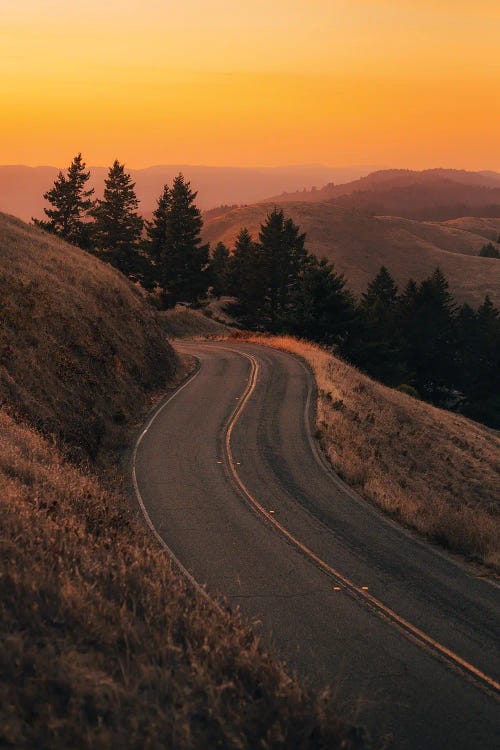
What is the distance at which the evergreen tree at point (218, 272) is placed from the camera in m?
78.7

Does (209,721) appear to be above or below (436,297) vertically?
below

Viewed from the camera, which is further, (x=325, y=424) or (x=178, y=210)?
(x=178, y=210)

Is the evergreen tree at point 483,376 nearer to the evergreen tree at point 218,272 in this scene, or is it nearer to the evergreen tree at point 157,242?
the evergreen tree at point 218,272

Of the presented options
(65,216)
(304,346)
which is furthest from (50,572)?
(65,216)

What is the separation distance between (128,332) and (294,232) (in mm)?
44450

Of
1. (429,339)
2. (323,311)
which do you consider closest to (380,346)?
→ (323,311)

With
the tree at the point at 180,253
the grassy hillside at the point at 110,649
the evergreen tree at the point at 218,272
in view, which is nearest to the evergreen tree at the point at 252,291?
the evergreen tree at the point at 218,272

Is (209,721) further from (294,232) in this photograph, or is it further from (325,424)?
(294,232)

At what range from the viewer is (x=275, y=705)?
6.67 m

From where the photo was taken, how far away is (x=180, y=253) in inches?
2933

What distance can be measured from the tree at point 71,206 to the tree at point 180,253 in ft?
32.0

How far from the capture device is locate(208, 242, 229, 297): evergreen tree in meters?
78.7

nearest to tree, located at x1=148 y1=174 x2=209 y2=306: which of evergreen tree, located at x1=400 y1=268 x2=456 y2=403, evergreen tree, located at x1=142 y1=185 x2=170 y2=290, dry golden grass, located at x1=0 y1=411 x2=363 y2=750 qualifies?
evergreen tree, located at x1=142 y1=185 x2=170 y2=290

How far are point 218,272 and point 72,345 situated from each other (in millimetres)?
67773
